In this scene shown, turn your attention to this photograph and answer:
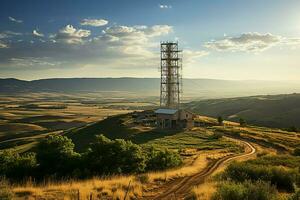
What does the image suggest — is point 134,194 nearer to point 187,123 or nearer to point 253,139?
point 253,139

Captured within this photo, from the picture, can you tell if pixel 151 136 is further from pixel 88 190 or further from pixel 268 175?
pixel 88 190

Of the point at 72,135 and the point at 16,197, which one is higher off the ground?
the point at 16,197

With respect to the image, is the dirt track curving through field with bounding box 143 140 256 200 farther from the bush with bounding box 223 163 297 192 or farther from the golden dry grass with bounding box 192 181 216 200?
the bush with bounding box 223 163 297 192

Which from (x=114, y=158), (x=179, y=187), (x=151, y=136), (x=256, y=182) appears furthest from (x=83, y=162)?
(x=151, y=136)

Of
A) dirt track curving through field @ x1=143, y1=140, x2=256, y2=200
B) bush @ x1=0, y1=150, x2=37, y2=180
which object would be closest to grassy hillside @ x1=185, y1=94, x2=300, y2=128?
dirt track curving through field @ x1=143, y1=140, x2=256, y2=200

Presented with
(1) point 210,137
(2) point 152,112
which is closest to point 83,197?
(1) point 210,137

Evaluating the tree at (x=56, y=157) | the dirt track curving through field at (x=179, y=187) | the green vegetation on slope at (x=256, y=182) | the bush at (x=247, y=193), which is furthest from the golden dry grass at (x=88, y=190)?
the tree at (x=56, y=157)
